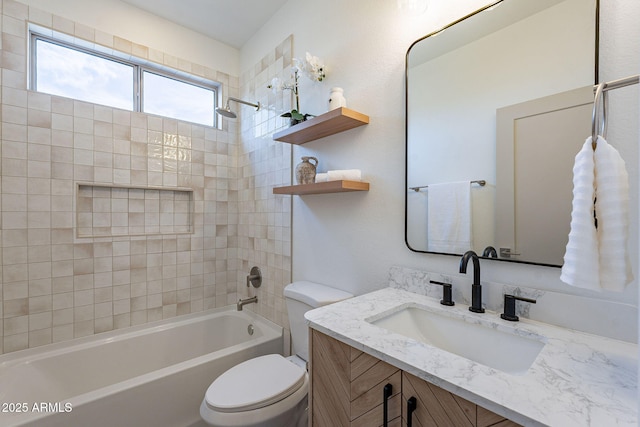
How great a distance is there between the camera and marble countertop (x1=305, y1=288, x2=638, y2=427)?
1.65 ft

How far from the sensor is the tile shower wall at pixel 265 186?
81.3 inches

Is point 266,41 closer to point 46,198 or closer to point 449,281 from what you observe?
point 46,198

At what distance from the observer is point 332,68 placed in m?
1.68

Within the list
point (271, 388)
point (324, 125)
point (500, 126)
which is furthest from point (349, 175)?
point (271, 388)

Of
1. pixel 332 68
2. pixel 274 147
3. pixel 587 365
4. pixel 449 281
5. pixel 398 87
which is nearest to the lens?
pixel 587 365

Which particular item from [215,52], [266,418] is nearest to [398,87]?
[266,418]

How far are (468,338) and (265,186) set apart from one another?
1.76 meters

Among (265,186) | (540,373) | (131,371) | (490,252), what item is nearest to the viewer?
(540,373)

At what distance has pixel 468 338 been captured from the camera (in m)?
0.95

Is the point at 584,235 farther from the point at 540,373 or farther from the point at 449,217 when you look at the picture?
the point at 449,217

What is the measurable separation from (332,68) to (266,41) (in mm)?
967

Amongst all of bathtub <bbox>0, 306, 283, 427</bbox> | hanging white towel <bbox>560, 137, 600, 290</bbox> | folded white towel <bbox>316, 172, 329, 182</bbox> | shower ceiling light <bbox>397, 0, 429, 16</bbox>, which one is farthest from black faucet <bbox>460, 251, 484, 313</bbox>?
bathtub <bbox>0, 306, 283, 427</bbox>

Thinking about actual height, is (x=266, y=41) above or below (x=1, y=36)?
above

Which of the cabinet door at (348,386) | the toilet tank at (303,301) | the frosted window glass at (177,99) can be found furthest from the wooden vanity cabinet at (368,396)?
the frosted window glass at (177,99)
